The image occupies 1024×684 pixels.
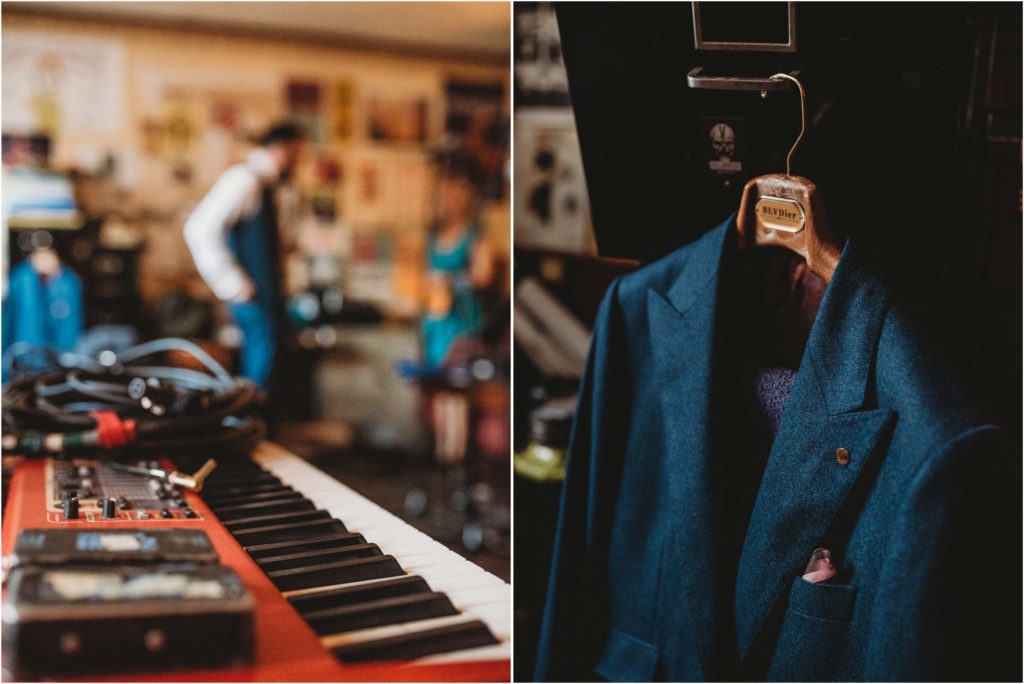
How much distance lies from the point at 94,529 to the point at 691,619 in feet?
2.46

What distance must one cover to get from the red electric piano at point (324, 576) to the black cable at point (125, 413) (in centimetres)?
5

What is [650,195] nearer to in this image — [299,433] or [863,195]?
[863,195]

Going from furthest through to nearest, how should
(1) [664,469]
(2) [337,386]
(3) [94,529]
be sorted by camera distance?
(2) [337,386] → (1) [664,469] → (3) [94,529]

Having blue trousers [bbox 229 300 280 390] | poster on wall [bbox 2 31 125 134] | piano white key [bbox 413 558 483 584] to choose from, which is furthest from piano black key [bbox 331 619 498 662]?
poster on wall [bbox 2 31 125 134]

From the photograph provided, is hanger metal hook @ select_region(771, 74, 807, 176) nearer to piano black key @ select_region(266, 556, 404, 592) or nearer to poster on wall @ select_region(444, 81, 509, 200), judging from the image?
piano black key @ select_region(266, 556, 404, 592)

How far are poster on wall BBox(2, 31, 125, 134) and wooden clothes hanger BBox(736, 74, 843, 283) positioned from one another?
18.3 ft

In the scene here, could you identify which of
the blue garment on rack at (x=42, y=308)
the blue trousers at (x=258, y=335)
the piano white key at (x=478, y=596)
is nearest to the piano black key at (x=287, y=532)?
the piano white key at (x=478, y=596)

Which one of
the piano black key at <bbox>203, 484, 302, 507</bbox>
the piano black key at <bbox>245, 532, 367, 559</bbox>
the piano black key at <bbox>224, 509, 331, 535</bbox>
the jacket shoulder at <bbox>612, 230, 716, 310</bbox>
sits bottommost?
the piano black key at <bbox>245, 532, 367, 559</bbox>

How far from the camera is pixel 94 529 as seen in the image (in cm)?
94

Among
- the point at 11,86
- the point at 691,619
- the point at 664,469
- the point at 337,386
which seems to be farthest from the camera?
the point at 337,386

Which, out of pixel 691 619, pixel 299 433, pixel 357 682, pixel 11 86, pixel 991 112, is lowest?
pixel 299 433

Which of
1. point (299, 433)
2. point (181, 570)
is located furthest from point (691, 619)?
point (299, 433)

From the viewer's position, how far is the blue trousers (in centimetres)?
488

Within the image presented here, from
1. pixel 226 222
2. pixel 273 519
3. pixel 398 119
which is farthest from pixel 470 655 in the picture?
pixel 398 119
